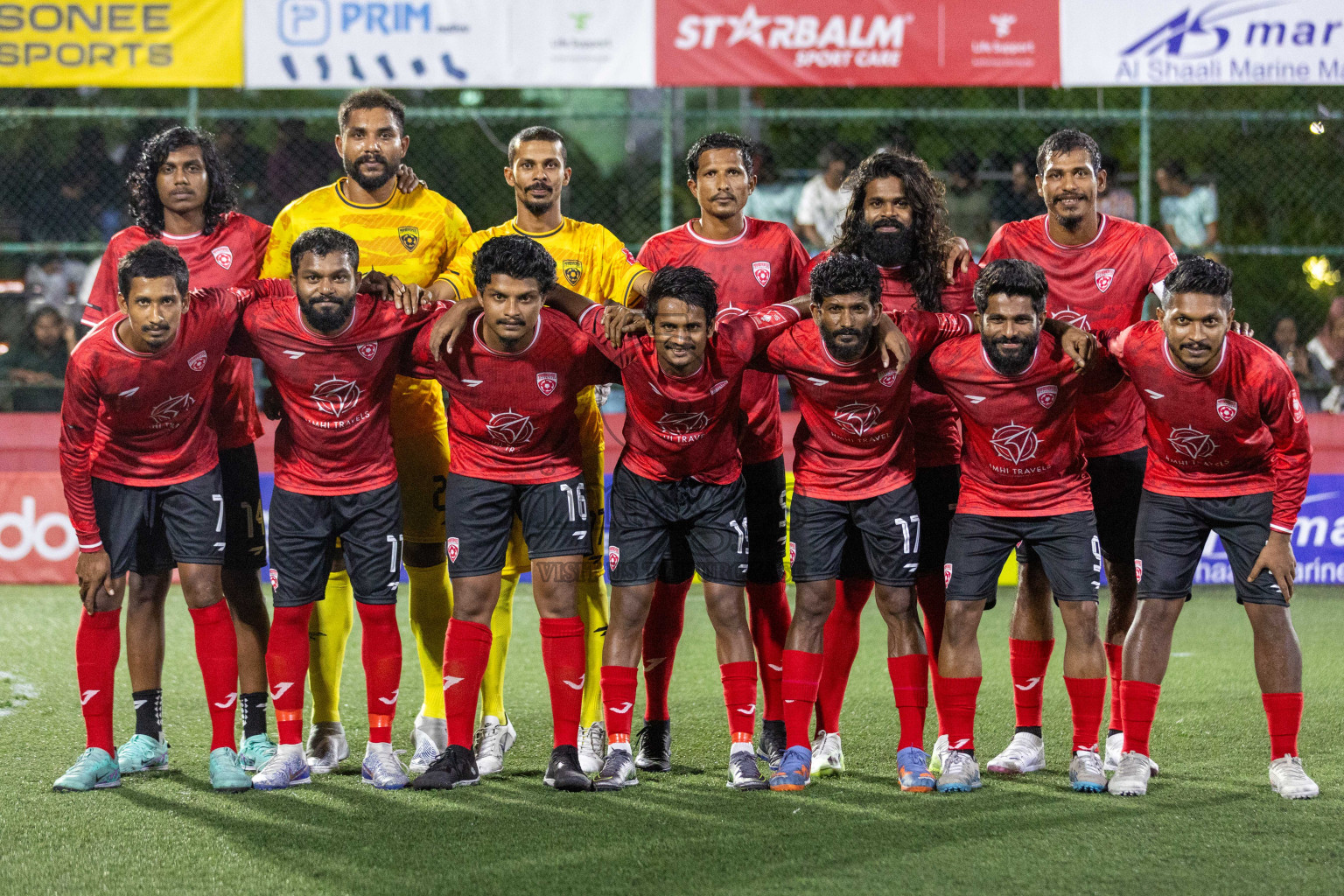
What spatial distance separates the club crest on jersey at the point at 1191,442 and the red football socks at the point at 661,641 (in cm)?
170

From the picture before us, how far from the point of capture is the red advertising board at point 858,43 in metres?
10.5

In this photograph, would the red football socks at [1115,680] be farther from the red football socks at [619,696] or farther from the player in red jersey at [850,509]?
the red football socks at [619,696]

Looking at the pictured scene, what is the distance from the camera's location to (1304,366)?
36.8 ft

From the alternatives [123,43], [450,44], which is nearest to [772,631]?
[450,44]

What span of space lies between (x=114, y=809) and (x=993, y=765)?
9.30 ft

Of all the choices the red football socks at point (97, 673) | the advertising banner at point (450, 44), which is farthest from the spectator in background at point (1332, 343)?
the red football socks at point (97, 673)

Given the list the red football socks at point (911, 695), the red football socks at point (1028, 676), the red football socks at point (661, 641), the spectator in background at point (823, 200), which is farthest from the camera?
the spectator in background at point (823, 200)

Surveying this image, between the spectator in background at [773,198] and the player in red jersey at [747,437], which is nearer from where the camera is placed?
the player in red jersey at [747,437]

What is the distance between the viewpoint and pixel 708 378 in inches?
187

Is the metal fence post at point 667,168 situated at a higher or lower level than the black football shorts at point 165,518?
higher

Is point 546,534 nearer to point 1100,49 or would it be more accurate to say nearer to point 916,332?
point 916,332

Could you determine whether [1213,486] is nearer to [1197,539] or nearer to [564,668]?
[1197,539]

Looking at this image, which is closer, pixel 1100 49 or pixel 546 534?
pixel 546 534

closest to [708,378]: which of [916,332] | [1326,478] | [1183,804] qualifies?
[916,332]
